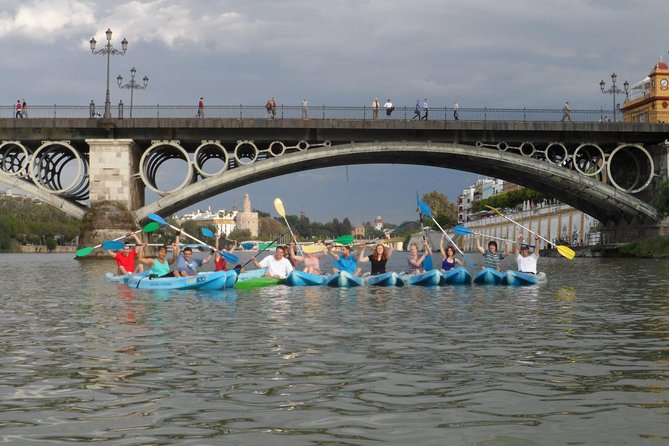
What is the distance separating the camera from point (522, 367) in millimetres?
10430

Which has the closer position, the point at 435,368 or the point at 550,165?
the point at 435,368

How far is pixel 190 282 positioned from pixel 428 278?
24.7ft

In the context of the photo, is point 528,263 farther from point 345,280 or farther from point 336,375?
point 336,375

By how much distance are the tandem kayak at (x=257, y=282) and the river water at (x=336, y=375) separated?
7.34 metres

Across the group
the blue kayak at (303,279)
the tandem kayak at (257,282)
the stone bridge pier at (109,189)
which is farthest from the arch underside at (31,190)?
the blue kayak at (303,279)

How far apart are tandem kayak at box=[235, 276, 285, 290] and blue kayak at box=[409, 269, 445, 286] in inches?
168

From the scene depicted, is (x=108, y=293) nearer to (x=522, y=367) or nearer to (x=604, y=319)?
(x=604, y=319)


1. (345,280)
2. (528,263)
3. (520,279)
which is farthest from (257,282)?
(528,263)

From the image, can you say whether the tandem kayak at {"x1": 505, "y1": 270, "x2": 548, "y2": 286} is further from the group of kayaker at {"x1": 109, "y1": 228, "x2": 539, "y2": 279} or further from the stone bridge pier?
the stone bridge pier

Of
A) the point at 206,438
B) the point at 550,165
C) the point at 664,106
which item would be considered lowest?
the point at 206,438

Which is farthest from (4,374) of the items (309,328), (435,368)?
(309,328)

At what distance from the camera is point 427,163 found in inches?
2249

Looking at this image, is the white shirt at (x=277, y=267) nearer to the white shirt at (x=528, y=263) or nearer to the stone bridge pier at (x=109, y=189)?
the white shirt at (x=528, y=263)

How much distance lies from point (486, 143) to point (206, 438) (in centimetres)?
4721
